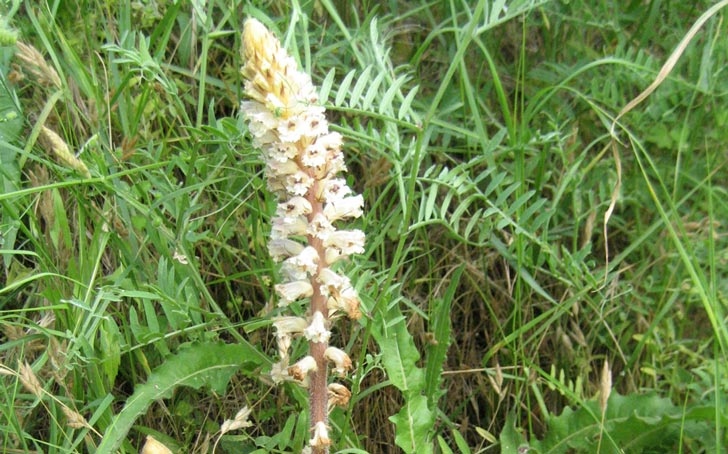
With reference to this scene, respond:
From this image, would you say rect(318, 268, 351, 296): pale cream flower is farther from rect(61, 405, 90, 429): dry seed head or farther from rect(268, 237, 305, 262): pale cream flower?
rect(61, 405, 90, 429): dry seed head

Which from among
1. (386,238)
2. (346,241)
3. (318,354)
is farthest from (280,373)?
(386,238)

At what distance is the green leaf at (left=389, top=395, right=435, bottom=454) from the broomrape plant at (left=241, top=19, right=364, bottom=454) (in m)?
0.37

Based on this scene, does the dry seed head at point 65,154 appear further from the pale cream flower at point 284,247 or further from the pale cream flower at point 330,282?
the pale cream flower at point 330,282

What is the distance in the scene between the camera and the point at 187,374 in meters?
2.15

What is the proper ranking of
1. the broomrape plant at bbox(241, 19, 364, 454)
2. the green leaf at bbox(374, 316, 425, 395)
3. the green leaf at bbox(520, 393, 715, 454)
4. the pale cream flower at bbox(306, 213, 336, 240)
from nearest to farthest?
the broomrape plant at bbox(241, 19, 364, 454) → the pale cream flower at bbox(306, 213, 336, 240) → the green leaf at bbox(374, 316, 425, 395) → the green leaf at bbox(520, 393, 715, 454)

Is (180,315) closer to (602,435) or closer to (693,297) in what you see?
(602,435)

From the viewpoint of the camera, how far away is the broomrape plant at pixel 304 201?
160cm

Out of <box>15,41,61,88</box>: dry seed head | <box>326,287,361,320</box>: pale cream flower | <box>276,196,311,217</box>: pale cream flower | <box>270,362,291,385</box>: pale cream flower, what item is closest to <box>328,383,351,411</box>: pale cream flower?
<box>270,362,291,385</box>: pale cream flower

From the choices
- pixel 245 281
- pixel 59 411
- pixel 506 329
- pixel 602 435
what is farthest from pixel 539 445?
pixel 59 411

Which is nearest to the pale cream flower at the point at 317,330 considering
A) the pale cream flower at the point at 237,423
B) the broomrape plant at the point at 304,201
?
the broomrape plant at the point at 304,201

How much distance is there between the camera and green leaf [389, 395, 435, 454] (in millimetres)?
2205

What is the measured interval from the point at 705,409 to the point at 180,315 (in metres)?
1.44

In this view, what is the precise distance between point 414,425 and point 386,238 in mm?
698

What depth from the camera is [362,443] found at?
248 cm
